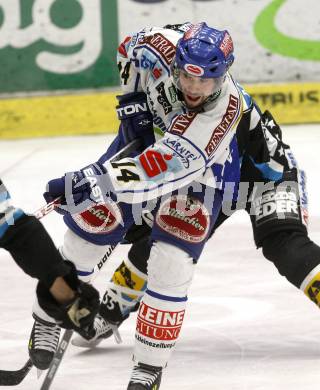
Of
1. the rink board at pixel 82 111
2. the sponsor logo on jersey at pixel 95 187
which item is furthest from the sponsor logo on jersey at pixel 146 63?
the rink board at pixel 82 111

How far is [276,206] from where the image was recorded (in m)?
4.30

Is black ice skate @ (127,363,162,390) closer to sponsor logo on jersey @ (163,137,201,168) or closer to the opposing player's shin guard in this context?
the opposing player's shin guard

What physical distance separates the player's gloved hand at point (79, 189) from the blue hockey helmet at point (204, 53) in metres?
0.49

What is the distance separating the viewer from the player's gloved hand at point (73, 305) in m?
2.83

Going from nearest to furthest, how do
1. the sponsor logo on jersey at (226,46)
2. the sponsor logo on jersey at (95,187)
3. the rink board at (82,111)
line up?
1. the sponsor logo on jersey at (226,46)
2. the sponsor logo on jersey at (95,187)
3. the rink board at (82,111)

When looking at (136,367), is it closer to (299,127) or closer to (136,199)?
(136,199)

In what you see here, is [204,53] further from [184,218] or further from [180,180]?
[184,218]

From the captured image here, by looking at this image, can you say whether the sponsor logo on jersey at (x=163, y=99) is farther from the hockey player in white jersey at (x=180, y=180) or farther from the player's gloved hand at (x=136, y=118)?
the player's gloved hand at (x=136, y=118)

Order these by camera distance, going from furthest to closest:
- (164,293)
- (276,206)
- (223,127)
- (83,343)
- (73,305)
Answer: (83,343) < (276,206) < (223,127) < (164,293) < (73,305)

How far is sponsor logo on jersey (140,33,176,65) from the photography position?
4340mm

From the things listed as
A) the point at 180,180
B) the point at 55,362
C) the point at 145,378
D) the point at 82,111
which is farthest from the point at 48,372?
the point at 82,111

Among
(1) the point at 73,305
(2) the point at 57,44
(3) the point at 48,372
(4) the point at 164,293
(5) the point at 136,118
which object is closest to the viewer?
(1) the point at 73,305

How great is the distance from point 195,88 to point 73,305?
4.17 ft

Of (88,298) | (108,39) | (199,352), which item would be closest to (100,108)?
(108,39)
